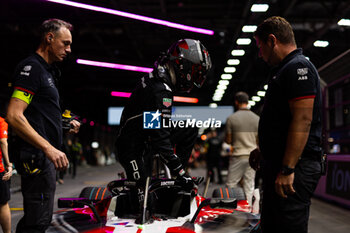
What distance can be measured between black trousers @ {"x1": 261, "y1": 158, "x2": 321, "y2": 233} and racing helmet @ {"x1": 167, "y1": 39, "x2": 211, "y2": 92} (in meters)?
1.32

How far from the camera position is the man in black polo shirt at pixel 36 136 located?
2.23 meters

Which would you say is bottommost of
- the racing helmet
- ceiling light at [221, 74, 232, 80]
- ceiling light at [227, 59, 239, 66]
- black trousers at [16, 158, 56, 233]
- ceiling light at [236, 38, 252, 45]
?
black trousers at [16, 158, 56, 233]

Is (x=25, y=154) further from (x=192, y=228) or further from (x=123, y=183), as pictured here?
(x=192, y=228)

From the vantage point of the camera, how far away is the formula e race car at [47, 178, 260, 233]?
271 centimetres

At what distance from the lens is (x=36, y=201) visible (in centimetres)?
230

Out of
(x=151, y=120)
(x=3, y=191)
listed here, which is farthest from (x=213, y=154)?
(x=151, y=120)

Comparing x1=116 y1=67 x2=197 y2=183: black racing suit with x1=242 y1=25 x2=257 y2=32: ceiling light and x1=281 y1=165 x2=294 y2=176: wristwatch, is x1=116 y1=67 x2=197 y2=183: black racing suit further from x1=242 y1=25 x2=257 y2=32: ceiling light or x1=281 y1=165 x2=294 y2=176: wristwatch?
x1=242 y1=25 x2=257 y2=32: ceiling light

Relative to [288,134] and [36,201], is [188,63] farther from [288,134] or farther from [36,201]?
[36,201]

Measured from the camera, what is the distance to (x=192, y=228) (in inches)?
106

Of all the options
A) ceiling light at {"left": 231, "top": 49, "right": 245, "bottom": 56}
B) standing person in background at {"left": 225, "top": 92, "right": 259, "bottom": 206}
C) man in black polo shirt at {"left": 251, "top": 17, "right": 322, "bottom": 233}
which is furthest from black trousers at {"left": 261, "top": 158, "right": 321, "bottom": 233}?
ceiling light at {"left": 231, "top": 49, "right": 245, "bottom": 56}

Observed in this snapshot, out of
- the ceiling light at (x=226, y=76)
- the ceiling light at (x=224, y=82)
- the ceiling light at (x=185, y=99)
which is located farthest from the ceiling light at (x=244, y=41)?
the ceiling light at (x=185, y=99)

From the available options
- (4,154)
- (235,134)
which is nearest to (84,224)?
(4,154)

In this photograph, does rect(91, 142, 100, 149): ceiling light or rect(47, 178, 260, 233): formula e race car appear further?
rect(91, 142, 100, 149): ceiling light

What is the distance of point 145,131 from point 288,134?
126cm
